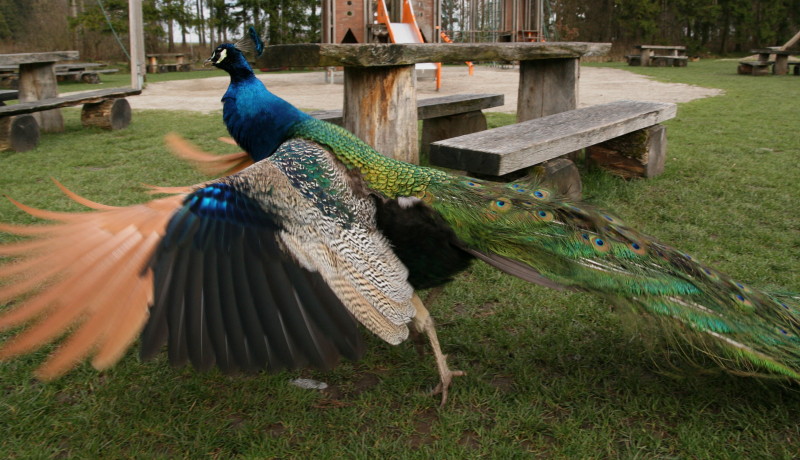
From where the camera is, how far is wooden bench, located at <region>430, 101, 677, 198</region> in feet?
11.2

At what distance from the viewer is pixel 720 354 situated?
6.31 feet

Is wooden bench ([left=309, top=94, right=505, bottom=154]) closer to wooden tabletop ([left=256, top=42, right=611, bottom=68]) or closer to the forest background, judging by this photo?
wooden tabletop ([left=256, top=42, right=611, bottom=68])

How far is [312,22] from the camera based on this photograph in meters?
22.9

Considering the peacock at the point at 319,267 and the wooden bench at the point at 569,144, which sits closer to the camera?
the peacock at the point at 319,267

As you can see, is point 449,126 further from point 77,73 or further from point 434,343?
point 77,73

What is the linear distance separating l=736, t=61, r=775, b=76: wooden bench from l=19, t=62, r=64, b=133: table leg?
52.9ft

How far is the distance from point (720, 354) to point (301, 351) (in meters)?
1.31

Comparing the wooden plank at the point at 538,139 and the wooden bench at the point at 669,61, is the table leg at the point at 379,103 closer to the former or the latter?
the wooden plank at the point at 538,139

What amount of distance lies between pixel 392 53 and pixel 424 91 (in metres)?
8.65

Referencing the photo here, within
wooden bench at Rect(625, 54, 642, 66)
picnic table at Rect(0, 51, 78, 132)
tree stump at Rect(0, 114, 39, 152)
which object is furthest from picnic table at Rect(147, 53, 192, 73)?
wooden bench at Rect(625, 54, 642, 66)

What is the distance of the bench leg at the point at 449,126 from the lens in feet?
19.7

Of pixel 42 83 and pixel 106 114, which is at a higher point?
pixel 42 83

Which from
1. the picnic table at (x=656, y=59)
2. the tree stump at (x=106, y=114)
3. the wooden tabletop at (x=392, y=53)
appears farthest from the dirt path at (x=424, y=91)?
the picnic table at (x=656, y=59)

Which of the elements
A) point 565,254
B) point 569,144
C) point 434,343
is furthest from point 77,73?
point 565,254
